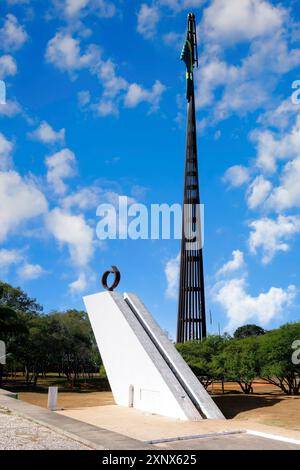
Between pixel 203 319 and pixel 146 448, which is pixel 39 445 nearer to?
pixel 146 448

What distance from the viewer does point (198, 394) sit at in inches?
627

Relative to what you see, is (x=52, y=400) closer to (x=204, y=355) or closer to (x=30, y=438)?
(x=204, y=355)

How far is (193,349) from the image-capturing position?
2784 cm

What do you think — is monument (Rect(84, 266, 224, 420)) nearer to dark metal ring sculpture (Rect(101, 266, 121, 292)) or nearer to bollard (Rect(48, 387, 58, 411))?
dark metal ring sculpture (Rect(101, 266, 121, 292))

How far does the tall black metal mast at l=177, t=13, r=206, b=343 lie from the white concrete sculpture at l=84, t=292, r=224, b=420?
21145mm

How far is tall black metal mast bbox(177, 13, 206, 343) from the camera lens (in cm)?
4044

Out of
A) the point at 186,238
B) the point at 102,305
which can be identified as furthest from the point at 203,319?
the point at 102,305

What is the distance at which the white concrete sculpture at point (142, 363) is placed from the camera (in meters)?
15.4

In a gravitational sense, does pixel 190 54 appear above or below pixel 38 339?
above

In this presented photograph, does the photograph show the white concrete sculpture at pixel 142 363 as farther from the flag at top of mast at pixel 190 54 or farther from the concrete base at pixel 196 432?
the flag at top of mast at pixel 190 54

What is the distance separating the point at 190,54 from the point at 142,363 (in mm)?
37031

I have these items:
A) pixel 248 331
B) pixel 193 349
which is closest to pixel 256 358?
pixel 193 349

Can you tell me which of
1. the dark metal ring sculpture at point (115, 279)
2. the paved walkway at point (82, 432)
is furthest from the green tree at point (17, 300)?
the paved walkway at point (82, 432)
